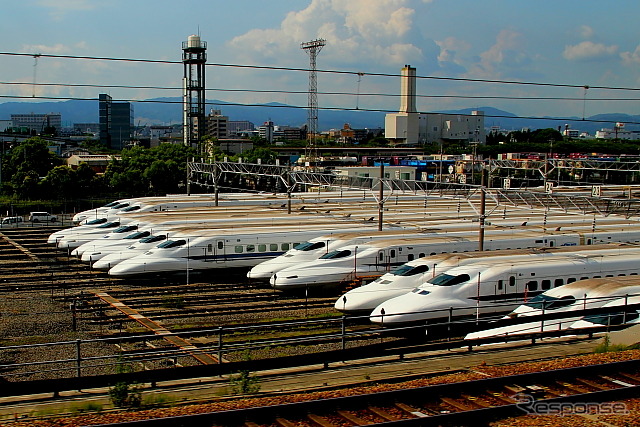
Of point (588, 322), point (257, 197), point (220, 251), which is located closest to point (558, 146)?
point (257, 197)

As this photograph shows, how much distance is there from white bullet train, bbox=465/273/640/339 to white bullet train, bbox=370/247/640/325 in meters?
1.78

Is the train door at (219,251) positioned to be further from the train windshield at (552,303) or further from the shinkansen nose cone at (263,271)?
the train windshield at (552,303)

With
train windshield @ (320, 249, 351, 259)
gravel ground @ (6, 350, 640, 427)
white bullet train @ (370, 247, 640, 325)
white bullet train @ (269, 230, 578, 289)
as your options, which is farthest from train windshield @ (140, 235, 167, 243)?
gravel ground @ (6, 350, 640, 427)

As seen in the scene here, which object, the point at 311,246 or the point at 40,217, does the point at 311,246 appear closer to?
the point at 311,246

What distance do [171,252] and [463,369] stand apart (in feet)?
61.6

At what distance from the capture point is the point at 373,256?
2678 centimetres

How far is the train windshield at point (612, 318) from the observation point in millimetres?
16734

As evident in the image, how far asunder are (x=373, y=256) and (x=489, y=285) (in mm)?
6496

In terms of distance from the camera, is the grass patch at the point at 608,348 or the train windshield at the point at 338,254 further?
the train windshield at the point at 338,254

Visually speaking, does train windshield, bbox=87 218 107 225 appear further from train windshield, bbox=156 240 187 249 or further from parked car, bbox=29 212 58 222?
train windshield, bbox=156 240 187 249

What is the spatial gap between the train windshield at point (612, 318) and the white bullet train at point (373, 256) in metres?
10.5

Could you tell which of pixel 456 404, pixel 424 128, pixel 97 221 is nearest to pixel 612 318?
pixel 456 404

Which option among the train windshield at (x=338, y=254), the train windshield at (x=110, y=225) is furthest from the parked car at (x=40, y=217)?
the train windshield at (x=338, y=254)

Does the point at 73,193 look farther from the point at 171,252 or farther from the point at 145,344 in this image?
the point at 145,344
